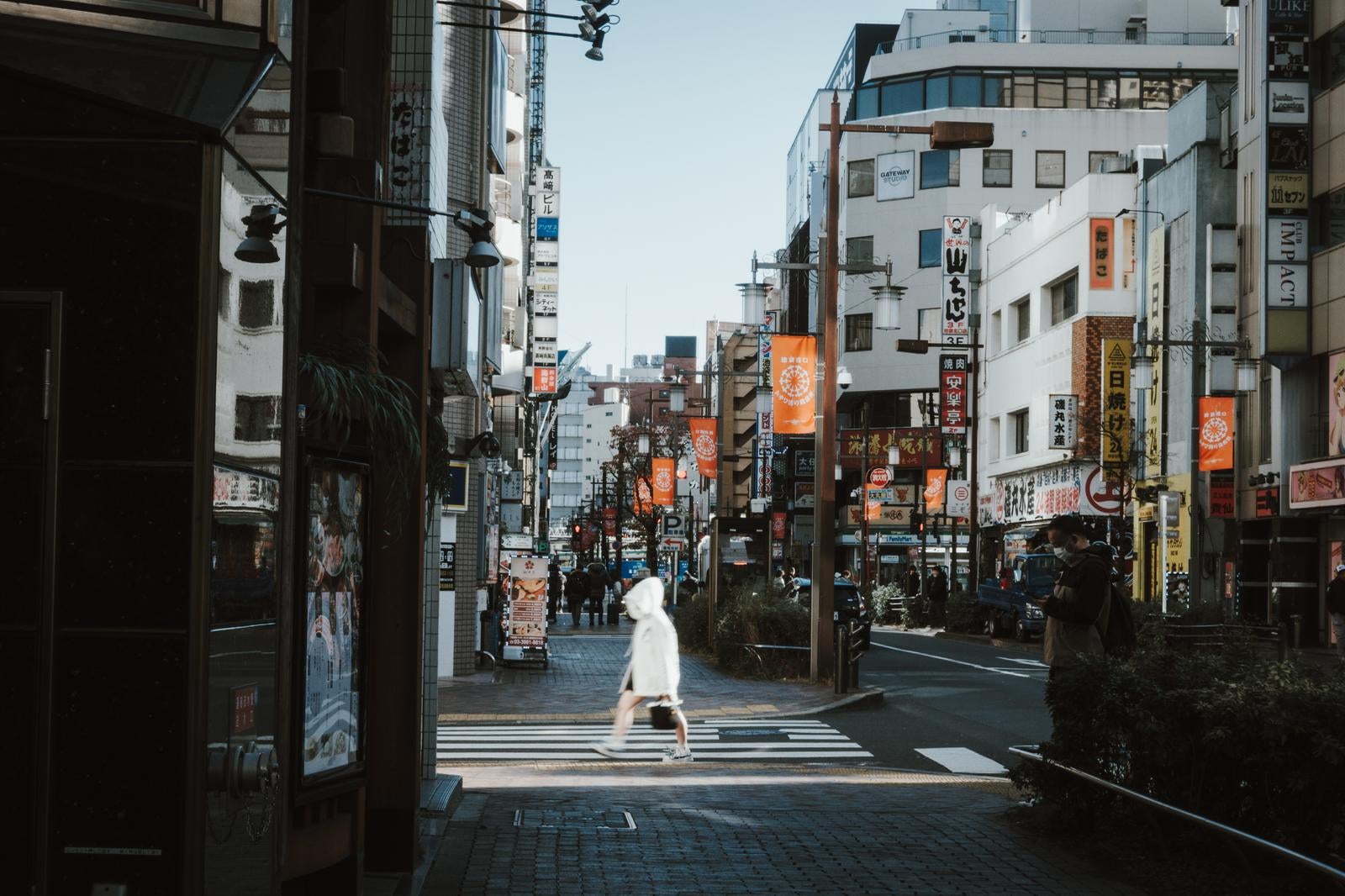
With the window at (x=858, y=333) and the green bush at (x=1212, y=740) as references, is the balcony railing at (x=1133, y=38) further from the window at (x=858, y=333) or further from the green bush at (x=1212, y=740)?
the green bush at (x=1212, y=740)

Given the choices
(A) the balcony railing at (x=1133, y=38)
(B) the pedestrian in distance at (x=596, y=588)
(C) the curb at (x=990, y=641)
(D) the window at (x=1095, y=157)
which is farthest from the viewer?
(A) the balcony railing at (x=1133, y=38)

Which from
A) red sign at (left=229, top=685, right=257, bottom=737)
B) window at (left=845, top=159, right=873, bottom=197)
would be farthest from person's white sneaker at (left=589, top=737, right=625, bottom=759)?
window at (left=845, top=159, right=873, bottom=197)

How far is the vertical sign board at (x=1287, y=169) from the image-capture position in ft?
128

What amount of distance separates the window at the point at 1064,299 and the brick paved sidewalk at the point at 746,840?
139ft

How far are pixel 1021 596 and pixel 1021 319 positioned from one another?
22.1 m

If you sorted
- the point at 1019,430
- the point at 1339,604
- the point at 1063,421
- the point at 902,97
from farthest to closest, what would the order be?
the point at 902,97, the point at 1019,430, the point at 1063,421, the point at 1339,604

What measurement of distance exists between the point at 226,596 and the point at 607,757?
1150cm

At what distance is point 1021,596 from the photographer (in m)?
41.7

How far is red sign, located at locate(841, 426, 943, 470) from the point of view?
2677 inches

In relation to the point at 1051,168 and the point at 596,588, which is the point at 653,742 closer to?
the point at 596,588

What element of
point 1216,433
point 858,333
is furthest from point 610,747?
point 858,333

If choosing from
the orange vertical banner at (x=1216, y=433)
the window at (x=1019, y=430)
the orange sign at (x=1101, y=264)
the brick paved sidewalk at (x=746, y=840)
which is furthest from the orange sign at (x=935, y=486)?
the brick paved sidewalk at (x=746, y=840)

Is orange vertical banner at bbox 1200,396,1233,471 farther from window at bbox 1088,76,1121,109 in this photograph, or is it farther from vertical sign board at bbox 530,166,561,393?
window at bbox 1088,76,1121,109

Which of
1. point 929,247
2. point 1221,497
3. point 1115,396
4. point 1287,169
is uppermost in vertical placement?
point 929,247
